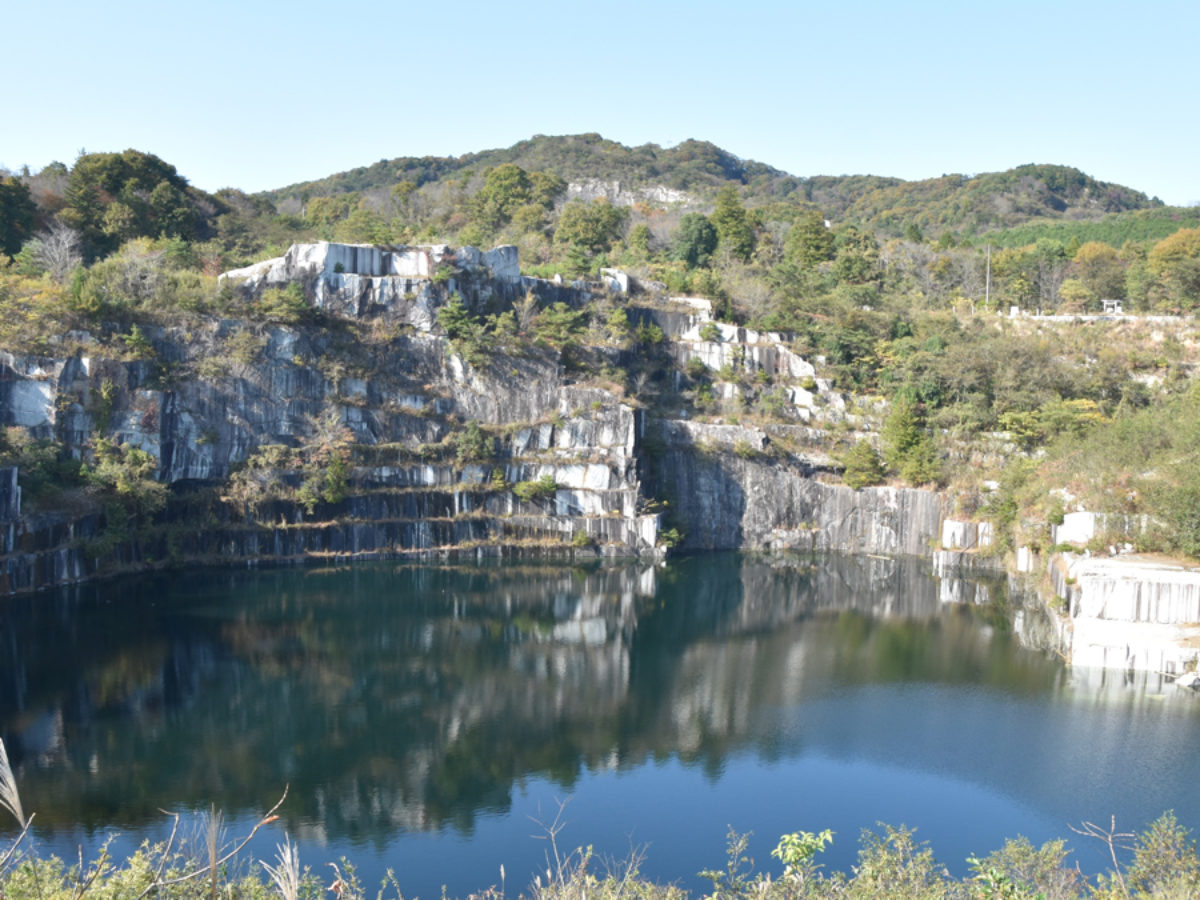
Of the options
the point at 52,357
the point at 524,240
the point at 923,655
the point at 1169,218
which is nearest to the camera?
the point at 923,655

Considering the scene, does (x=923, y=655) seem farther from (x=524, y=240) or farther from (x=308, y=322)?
(x=524, y=240)

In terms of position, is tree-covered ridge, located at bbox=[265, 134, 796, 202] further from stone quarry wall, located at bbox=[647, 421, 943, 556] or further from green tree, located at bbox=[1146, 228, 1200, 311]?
stone quarry wall, located at bbox=[647, 421, 943, 556]

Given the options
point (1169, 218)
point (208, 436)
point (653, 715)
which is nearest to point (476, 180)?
point (208, 436)

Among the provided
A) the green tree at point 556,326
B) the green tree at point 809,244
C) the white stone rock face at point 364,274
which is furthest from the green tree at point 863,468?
the green tree at point 809,244

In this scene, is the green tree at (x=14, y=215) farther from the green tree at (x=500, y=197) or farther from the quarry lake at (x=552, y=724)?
the green tree at (x=500, y=197)

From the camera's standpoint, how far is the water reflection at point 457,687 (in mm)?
20453

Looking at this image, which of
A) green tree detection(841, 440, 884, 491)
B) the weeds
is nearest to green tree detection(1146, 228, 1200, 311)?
green tree detection(841, 440, 884, 491)

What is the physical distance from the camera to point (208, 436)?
39688 millimetres

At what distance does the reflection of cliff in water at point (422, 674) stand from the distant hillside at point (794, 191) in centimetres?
5684

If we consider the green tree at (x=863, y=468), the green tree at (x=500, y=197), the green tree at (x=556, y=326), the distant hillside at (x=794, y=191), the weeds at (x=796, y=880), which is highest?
the distant hillside at (x=794, y=191)

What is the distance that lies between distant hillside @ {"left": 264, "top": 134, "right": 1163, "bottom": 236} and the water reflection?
187 ft

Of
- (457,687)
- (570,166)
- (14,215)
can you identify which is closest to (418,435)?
(457,687)

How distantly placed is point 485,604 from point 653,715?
11313 mm

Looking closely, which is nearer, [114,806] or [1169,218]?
[114,806]
